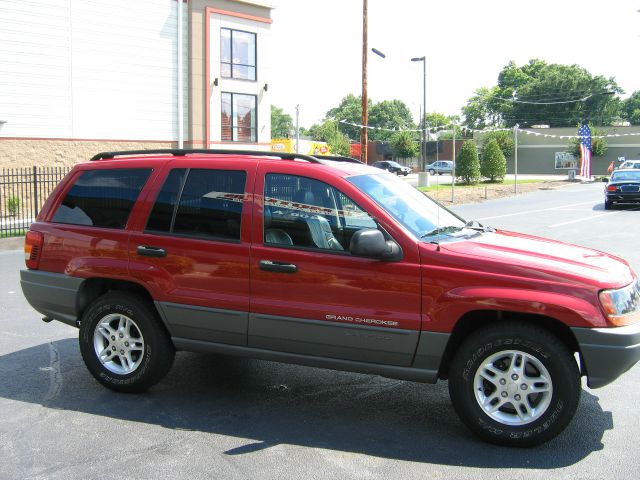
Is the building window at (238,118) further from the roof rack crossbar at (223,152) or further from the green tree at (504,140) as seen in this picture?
the green tree at (504,140)

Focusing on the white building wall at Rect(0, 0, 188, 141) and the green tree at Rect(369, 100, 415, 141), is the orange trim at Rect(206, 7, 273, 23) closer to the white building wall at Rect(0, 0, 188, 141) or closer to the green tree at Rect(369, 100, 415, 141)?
the white building wall at Rect(0, 0, 188, 141)

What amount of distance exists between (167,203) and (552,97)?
4403 inches

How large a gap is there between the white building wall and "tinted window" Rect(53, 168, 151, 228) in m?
23.0

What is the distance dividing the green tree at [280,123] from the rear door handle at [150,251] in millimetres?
146940

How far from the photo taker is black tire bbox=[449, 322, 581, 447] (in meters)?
4.13

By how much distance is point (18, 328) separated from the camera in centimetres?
729

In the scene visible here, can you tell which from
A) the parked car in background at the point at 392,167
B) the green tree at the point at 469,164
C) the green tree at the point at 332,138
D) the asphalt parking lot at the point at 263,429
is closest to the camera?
the asphalt parking lot at the point at 263,429

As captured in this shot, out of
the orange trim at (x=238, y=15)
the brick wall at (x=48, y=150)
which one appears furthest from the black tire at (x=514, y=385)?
the orange trim at (x=238, y=15)

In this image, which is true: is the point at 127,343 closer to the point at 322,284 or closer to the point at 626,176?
the point at 322,284

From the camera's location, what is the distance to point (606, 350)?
4.04m

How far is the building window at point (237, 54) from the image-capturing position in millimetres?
32812

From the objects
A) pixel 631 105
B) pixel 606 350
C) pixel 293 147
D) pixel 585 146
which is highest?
pixel 631 105

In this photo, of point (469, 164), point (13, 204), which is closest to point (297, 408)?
point (13, 204)

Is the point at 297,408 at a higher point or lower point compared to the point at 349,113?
lower
